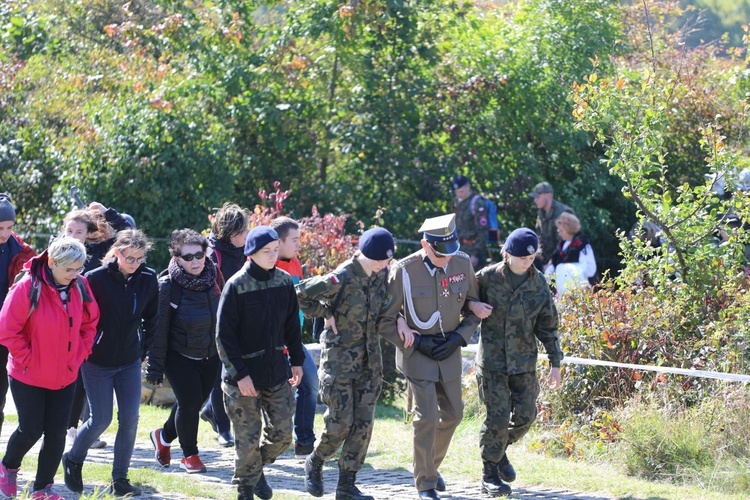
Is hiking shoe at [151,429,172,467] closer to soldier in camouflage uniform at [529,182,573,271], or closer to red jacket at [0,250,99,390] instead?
red jacket at [0,250,99,390]

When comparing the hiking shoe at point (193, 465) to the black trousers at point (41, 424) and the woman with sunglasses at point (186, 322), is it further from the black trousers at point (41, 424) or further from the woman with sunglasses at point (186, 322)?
the black trousers at point (41, 424)

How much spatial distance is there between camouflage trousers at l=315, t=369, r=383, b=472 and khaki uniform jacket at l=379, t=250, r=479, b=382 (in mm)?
280

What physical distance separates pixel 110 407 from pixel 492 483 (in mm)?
2647

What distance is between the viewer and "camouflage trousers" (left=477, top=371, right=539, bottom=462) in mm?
7613

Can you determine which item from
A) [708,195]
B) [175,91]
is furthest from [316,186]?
[708,195]

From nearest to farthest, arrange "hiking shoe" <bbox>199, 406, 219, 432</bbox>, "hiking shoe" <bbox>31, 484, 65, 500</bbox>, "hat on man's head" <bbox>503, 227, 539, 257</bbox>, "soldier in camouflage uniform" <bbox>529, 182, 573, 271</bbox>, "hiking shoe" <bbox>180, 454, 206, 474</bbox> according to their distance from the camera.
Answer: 1. "hiking shoe" <bbox>31, 484, 65, 500</bbox>
2. "hat on man's head" <bbox>503, 227, 539, 257</bbox>
3. "hiking shoe" <bbox>180, 454, 206, 474</bbox>
4. "hiking shoe" <bbox>199, 406, 219, 432</bbox>
5. "soldier in camouflage uniform" <bbox>529, 182, 573, 271</bbox>

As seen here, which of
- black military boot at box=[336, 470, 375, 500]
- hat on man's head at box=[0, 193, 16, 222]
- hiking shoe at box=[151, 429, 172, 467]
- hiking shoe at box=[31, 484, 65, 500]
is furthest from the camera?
hiking shoe at box=[151, 429, 172, 467]

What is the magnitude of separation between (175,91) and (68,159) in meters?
1.67

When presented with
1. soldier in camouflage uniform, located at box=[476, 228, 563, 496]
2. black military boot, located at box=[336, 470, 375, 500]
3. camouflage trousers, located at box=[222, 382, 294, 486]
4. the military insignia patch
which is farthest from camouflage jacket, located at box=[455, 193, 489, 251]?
camouflage trousers, located at box=[222, 382, 294, 486]

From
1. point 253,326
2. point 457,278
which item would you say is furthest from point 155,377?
point 457,278

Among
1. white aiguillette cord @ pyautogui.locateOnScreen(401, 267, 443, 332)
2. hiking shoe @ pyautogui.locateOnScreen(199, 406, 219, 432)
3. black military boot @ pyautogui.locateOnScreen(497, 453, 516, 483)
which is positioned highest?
white aiguillette cord @ pyautogui.locateOnScreen(401, 267, 443, 332)

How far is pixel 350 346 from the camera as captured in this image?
717 centimetres

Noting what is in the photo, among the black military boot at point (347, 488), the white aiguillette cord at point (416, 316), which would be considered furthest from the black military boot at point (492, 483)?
the white aiguillette cord at point (416, 316)

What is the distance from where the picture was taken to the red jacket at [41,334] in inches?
267
